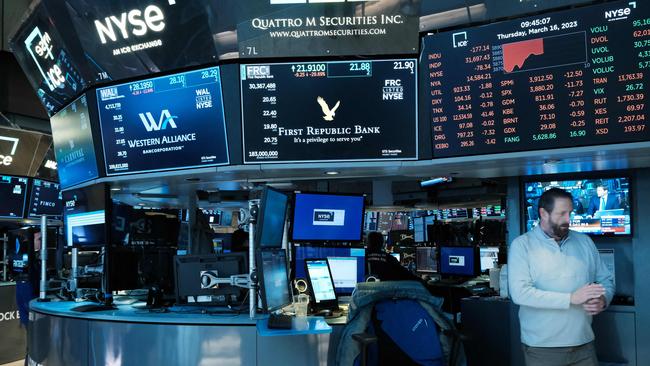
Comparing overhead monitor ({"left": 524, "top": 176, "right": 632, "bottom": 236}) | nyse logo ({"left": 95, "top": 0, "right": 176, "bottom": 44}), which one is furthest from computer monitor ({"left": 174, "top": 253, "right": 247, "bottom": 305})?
overhead monitor ({"left": 524, "top": 176, "right": 632, "bottom": 236})

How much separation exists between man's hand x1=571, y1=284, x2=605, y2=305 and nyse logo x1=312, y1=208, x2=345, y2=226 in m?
2.18

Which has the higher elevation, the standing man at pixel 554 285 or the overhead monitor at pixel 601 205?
the overhead monitor at pixel 601 205

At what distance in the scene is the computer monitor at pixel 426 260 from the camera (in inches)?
313

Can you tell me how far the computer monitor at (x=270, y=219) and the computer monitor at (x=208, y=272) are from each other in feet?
1.20

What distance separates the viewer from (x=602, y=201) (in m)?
4.00

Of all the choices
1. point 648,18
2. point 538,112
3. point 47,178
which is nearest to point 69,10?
point 538,112

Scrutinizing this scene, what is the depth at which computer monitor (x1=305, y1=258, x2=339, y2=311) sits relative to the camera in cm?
388

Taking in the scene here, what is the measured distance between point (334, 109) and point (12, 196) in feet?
19.2

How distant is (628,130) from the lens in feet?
10.3

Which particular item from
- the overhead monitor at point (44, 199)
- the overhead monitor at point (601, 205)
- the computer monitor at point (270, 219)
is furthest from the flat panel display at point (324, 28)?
the overhead monitor at point (44, 199)

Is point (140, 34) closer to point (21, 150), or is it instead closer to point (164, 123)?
point (164, 123)

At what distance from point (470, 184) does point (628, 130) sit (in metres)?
4.90

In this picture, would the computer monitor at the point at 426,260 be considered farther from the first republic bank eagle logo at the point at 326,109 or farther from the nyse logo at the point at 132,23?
the nyse logo at the point at 132,23

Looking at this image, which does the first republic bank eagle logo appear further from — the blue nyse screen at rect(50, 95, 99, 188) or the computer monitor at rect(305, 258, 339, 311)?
the blue nyse screen at rect(50, 95, 99, 188)
